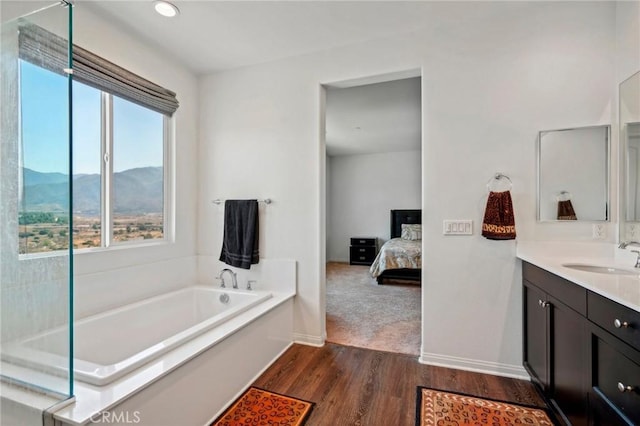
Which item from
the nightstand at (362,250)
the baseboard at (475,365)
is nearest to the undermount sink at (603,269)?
the baseboard at (475,365)

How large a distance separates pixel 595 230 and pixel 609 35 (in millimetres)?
1295

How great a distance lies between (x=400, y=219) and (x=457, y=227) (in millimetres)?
4573

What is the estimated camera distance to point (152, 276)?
102 inches

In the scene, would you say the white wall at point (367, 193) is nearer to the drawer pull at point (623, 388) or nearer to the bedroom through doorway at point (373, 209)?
the bedroom through doorway at point (373, 209)

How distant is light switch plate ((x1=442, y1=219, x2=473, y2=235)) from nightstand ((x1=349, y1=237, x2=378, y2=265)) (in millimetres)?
4553

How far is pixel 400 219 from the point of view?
6730mm

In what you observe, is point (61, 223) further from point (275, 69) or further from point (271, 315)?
point (275, 69)

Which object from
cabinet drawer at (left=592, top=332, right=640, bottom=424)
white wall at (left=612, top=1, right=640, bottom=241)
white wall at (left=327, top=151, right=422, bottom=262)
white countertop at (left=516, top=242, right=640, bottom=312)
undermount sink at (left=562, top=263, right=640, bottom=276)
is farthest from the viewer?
white wall at (left=327, top=151, right=422, bottom=262)

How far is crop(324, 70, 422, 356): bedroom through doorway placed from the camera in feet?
9.98

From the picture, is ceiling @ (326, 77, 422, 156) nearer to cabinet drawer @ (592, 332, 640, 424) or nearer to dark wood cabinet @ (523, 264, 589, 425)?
dark wood cabinet @ (523, 264, 589, 425)

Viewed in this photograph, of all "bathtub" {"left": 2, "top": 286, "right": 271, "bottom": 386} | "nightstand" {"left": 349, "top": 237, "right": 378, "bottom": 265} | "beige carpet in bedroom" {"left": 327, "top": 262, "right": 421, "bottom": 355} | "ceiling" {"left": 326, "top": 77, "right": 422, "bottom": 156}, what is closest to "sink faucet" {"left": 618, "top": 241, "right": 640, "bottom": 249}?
"beige carpet in bedroom" {"left": 327, "top": 262, "right": 421, "bottom": 355}

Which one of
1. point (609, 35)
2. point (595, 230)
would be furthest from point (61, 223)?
point (609, 35)

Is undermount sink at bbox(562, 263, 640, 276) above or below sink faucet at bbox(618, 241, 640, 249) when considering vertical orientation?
below

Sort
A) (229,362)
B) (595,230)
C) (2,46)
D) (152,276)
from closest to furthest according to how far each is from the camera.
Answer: (2,46), (229,362), (595,230), (152,276)
